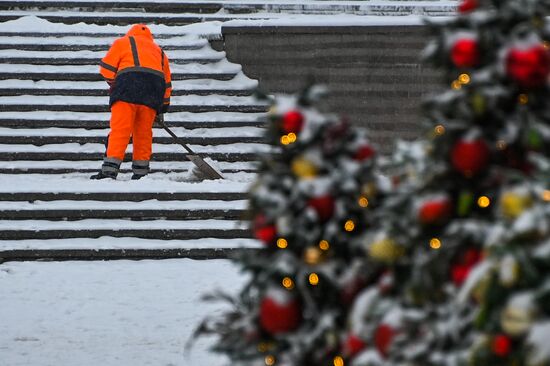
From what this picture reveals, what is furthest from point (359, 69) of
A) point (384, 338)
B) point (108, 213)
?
point (384, 338)

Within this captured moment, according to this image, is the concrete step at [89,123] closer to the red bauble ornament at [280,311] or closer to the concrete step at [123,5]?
the concrete step at [123,5]

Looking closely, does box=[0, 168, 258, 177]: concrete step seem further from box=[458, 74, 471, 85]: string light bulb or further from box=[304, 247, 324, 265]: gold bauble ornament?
box=[458, 74, 471, 85]: string light bulb

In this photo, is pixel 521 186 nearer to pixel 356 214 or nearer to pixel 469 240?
pixel 469 240

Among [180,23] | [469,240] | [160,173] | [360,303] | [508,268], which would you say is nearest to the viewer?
[508,268]

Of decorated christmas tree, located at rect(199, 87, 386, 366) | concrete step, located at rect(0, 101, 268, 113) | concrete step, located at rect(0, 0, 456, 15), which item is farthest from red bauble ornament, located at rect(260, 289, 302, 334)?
concrete step, located at rect(0, 0, 456, 15)

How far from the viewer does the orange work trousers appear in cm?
1062

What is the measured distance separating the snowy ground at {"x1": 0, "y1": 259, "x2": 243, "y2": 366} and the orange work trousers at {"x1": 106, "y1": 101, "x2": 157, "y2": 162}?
174cm

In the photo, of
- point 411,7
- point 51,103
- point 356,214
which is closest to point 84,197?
point 51,103

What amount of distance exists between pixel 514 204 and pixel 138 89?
815 cm

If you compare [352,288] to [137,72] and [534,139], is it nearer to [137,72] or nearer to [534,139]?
[534,139]

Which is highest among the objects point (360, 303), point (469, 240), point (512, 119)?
point (512, 119)

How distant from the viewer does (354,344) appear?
3.26m

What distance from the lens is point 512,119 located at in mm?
3131

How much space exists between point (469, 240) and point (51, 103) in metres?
9.49
